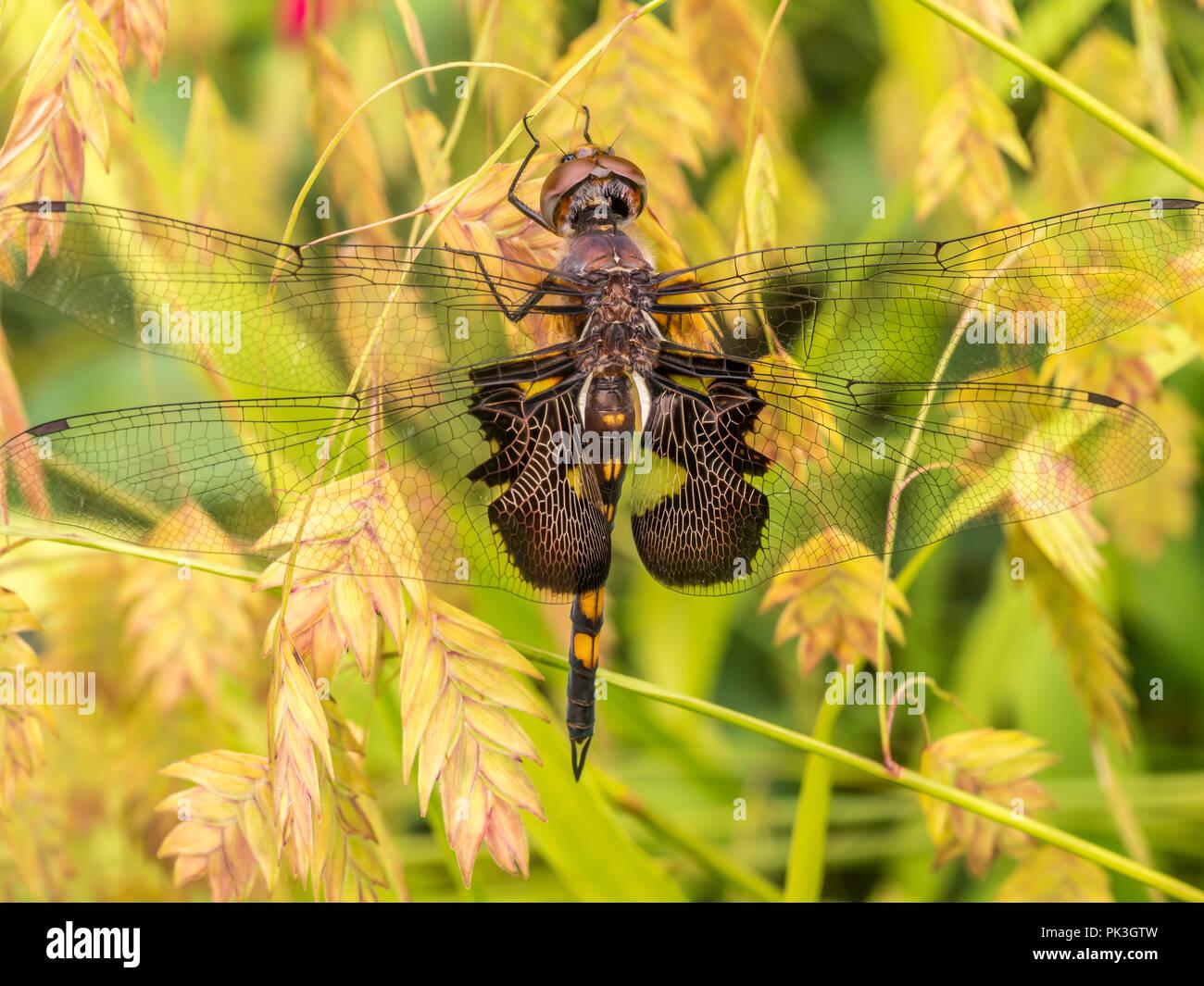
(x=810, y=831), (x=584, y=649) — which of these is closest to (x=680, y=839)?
(x=810, y=831)

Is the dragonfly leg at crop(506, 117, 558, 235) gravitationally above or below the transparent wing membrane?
above

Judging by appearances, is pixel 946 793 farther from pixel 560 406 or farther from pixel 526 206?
pixel 526 206

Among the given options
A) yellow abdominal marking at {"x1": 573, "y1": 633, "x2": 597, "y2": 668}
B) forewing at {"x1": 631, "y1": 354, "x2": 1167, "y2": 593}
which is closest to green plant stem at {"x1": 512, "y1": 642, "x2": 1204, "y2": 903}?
yellow abdominal marking at {"x1": 573, "y1": 633, "x2": 597, "y2": 668}

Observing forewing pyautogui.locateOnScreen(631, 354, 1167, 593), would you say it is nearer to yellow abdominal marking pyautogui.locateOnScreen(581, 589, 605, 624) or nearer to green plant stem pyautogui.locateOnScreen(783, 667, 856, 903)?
yellow abdominal marking pyautogui.locateOnScreen(581, 589, 605, 624)

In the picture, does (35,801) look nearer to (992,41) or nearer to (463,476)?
(463,476)

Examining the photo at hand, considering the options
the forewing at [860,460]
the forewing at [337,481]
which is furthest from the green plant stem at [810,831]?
the forewing at [337,481]
